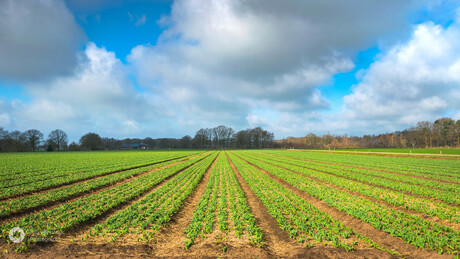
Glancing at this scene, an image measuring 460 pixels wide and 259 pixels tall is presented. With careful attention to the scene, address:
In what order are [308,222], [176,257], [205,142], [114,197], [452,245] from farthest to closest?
[205,142] → [114,197] → [308,222] → [452,245] → [176,257]

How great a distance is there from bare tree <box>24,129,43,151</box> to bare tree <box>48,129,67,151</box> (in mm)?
10750

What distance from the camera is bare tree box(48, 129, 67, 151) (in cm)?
14725

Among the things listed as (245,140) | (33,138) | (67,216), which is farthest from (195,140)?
(67,216)

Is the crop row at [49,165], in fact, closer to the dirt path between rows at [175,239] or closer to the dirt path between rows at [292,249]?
the dirt path between rows at [175,239]

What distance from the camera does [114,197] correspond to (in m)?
14.4

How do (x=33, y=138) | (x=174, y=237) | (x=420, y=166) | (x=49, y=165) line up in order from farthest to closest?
(x=33, y=138)
(x=49, y=165)
(x=420, y=166)
(x=174, y=237)

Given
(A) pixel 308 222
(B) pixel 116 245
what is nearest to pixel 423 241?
(A) pixel 308 222

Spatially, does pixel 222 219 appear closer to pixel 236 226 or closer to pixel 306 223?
pixel 236 226

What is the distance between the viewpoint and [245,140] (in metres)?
179

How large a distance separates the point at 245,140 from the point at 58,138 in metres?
151

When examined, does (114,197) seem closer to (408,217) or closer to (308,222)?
(308,222)

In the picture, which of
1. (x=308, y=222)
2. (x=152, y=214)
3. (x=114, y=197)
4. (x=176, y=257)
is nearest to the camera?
(x=176, y=257)

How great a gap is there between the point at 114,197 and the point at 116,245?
7.74 m

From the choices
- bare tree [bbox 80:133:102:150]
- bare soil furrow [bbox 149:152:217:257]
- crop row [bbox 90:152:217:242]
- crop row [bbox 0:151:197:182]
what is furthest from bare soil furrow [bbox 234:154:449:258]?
bare tree [bbox 80:133:102:150]
